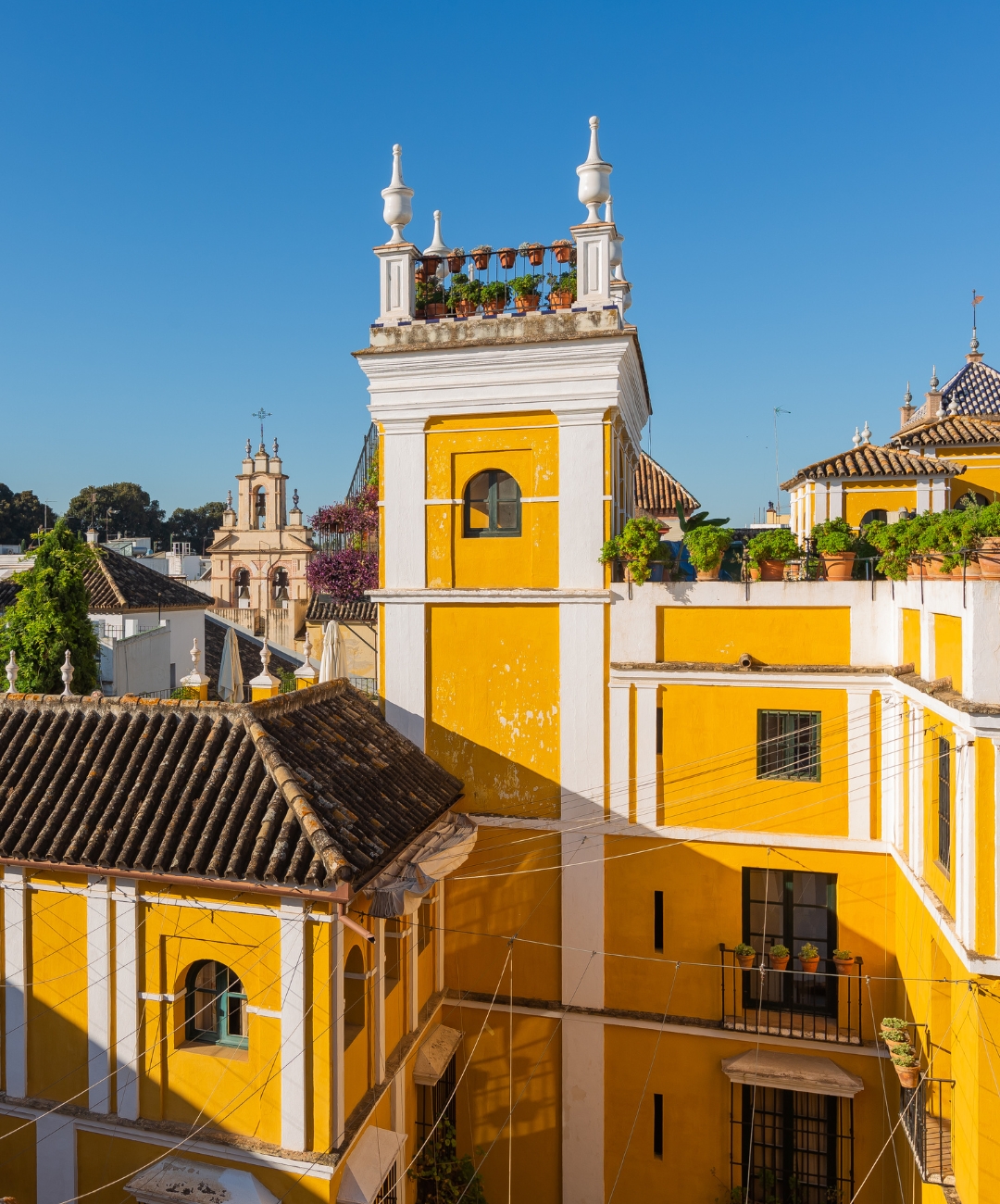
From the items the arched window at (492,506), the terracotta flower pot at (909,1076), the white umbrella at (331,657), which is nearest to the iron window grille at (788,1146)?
the terracotta flower pot at (909,1076)

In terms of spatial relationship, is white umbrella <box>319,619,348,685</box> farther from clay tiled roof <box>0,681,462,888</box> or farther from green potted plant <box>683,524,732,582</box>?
green potted plant <box>683,524,732,582</box>

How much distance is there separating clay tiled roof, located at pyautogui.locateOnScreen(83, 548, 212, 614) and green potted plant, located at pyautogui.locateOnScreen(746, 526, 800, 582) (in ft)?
67.6

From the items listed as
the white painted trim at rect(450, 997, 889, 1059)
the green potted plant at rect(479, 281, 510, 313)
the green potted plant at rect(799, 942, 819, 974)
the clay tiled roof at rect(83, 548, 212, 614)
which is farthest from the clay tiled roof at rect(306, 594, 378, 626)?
the green potted plant at rect(799, 942, 819, 974)

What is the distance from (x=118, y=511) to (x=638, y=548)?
263 ft

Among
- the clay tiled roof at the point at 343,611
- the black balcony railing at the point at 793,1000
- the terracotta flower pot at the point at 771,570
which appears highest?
the terracotta flower pot at the point at 771,570

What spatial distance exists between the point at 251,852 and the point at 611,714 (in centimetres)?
530

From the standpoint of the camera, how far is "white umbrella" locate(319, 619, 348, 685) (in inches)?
503

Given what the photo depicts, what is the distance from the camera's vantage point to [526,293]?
11.8 metres

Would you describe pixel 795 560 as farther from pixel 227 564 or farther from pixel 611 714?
pixel 227 564

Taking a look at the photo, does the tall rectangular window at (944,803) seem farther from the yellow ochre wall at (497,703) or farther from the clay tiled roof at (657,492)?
the clay tiled roof at (657,492)

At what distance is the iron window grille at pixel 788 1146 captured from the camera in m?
10.8

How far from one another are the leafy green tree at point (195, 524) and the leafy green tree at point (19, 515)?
61.0 ft

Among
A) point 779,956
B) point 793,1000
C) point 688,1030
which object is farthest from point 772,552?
point 688,1030

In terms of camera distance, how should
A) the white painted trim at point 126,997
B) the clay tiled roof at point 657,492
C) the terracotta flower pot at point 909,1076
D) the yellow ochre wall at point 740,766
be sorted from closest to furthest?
the white painted trim at point 126,997 → the terracotta flower pot at point 909,1076 → the yellow ochre wall at point 740,766 → the clay tiled roof at point 657,492
